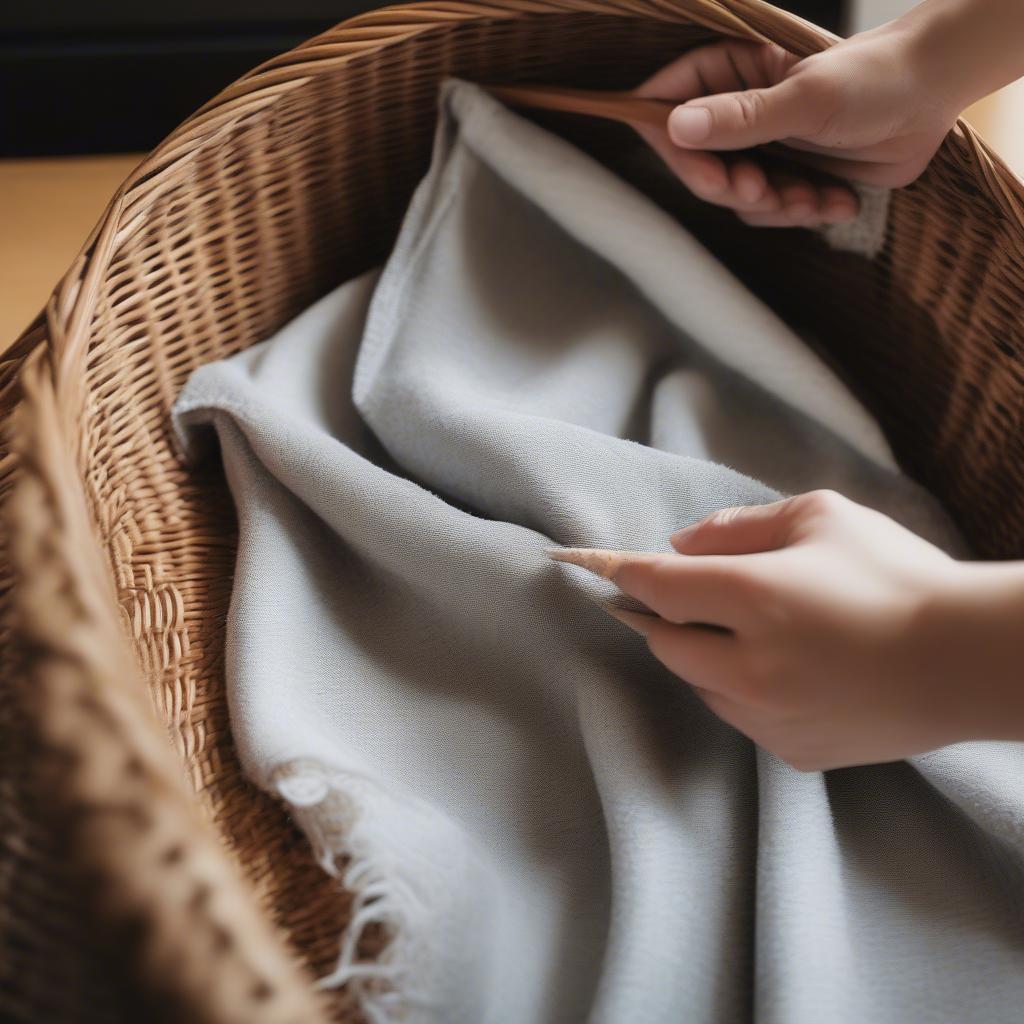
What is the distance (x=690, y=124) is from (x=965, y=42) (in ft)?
0.45

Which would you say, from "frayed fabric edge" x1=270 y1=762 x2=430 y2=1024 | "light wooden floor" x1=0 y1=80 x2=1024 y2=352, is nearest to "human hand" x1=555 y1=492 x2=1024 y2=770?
"frayed fabric edge" x1=270 y1=762 x2=430 y2=1024

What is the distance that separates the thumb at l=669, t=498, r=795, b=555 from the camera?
1.42 ft

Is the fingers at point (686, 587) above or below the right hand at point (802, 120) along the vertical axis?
below

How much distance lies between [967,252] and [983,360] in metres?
0.06

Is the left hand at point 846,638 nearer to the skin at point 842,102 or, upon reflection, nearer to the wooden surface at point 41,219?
the skin at point 842,102

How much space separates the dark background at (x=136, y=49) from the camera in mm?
902

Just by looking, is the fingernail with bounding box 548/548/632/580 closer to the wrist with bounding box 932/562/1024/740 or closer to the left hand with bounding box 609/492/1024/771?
the left hand with bounding box 609/492/1024/771

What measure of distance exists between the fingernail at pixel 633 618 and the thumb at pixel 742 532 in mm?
36

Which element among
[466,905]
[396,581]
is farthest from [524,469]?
[466,905]

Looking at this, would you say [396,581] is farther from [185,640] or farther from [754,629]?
[754,629]

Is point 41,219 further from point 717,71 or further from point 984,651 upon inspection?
point 984,651

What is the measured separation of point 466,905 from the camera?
41 centimetres

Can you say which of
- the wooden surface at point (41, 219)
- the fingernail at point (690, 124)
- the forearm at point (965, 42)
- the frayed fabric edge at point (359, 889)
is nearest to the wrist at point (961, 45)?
the forearm at point (965, 42)

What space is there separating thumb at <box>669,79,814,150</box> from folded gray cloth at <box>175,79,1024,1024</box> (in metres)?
0.06
